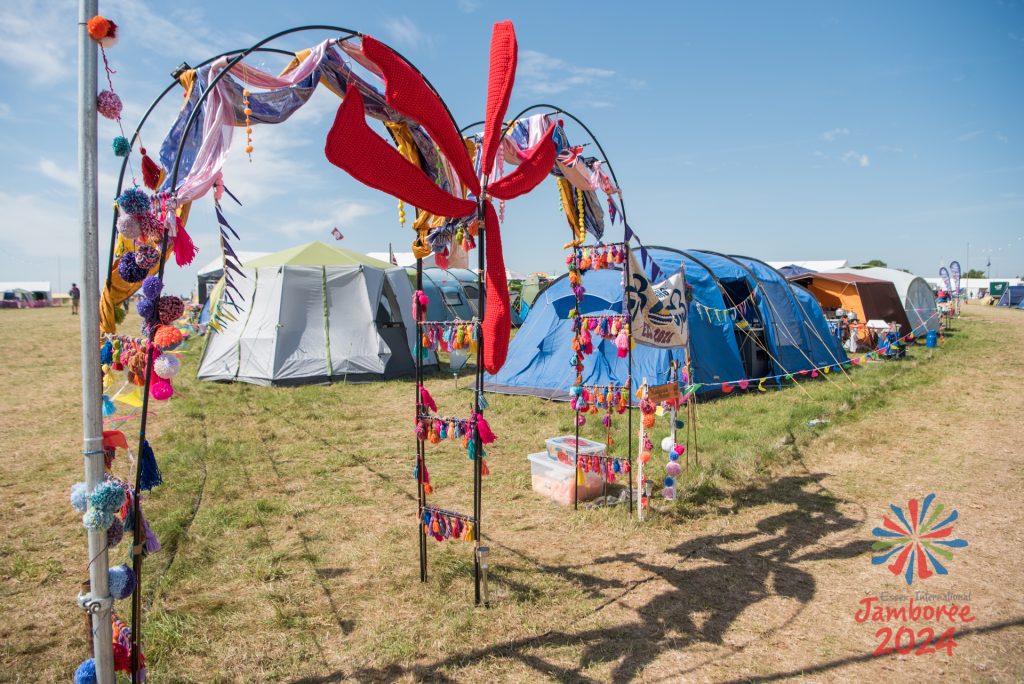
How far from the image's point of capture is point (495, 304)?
331cm

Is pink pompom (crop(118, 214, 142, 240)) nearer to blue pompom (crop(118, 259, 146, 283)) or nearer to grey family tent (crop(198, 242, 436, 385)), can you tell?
blue pompom (crop(118, 259, 146, 283))

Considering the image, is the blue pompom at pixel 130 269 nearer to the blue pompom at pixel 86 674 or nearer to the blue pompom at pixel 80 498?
the blue pompom at pixel 80 498

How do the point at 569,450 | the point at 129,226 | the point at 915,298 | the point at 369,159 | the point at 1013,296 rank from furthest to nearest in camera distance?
the point at 1013,296, the point at 915,298, the point at 569,450, the point at 369,159, the point at 129,226

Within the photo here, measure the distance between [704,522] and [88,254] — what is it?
437 centimetres

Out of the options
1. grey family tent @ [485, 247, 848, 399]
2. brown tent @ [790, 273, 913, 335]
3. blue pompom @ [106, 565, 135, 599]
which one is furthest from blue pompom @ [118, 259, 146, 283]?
brown tent @ [790, 273, 913, 335]

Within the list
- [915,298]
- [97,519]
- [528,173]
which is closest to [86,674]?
[97,519]

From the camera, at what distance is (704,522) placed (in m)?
4.66

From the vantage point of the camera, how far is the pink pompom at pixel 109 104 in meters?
2.10

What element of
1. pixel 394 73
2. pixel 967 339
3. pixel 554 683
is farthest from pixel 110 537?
pixel 967 339

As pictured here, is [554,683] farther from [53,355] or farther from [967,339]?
[967,339]

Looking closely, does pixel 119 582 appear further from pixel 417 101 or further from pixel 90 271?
pixel 417 101

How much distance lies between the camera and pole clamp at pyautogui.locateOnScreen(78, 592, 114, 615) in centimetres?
213

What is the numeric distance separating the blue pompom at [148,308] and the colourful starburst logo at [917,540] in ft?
14.5

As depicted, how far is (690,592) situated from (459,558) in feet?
4.99
